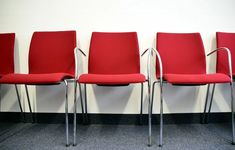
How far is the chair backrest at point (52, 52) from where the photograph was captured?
5.45 ft

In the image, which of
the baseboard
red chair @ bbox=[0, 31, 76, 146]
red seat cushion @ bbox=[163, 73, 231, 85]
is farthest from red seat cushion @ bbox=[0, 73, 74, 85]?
red seat cushion @ bbox=[163, 73, 231, 85]

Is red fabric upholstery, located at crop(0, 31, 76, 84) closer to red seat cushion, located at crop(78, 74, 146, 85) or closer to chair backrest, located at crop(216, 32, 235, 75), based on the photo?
red seat cushion, located at crop(78, 74, 146, 85)

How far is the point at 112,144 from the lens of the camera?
1.36 metres

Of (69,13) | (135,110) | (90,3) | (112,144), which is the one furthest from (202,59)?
(69,13)

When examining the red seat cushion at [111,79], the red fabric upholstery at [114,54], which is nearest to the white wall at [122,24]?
the red fabric upholstery at [114,54]

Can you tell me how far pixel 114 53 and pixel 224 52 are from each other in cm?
98

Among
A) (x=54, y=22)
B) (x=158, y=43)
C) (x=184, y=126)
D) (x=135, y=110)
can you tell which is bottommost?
(x=184, y=126)

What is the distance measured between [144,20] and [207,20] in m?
0.61

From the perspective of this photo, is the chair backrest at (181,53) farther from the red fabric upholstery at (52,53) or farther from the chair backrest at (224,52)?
the red fabric upholstery at (52,53)

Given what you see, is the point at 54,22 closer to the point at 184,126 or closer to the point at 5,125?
the point at 5,125

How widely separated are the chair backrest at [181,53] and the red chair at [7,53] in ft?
4.34

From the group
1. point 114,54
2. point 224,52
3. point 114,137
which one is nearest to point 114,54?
point 114,54

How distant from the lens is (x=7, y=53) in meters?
1.72

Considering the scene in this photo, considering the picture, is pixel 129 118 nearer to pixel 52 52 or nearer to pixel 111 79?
pixel 111 79
